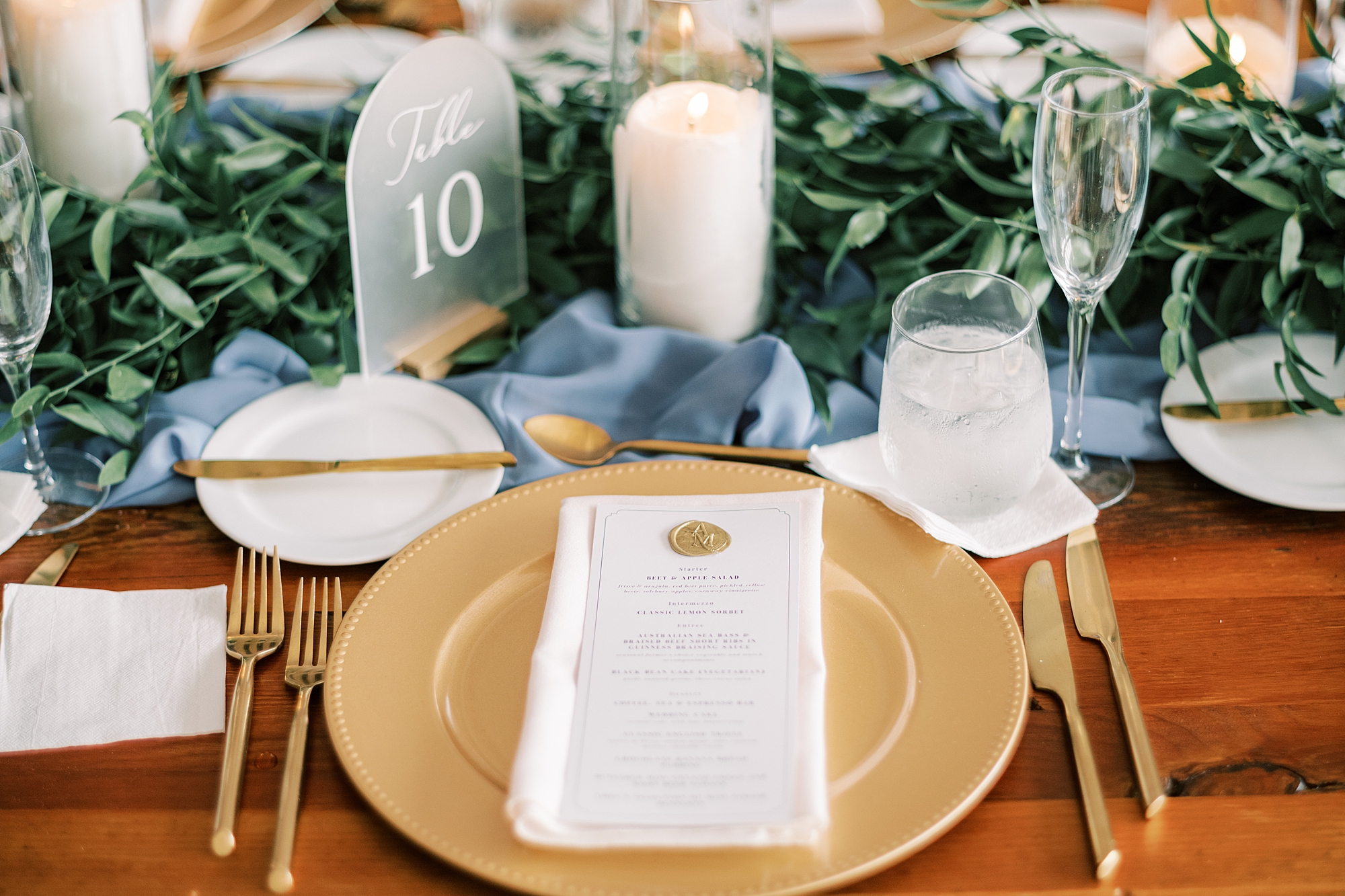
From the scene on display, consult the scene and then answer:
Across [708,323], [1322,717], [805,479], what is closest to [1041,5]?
[708,323]

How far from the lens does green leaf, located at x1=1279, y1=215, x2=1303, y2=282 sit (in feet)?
3.03

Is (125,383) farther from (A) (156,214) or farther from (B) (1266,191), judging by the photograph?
(B) (1266,191)

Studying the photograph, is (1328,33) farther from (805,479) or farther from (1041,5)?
(805,479)

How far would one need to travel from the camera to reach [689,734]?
25.0 inches

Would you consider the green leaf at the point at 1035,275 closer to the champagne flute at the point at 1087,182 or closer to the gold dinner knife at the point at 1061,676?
the champagne flute at the point at 1087,182

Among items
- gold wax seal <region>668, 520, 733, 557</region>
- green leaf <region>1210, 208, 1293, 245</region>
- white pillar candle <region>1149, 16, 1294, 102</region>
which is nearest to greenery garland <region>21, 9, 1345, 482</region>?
green leaf <region>1210, 208, 1293, 245</region>

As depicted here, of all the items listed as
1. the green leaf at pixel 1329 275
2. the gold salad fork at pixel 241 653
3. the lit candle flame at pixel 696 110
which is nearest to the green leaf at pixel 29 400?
the gold salad fork at pixel 241 653

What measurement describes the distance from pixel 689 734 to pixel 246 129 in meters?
0.87

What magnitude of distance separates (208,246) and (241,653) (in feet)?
1.30

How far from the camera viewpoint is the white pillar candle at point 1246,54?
47.8 inches

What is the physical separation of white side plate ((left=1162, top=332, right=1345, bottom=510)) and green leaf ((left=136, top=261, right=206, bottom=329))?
80 cm

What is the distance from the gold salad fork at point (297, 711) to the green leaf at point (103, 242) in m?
0.34

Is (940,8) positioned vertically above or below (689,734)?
above

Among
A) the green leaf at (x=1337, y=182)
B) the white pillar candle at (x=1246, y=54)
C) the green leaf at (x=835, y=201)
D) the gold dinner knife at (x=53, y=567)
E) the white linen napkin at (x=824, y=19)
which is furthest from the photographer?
the white linen napkin at (x=824, y=19)
